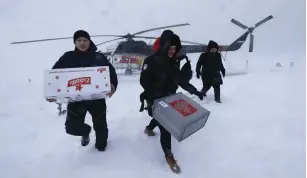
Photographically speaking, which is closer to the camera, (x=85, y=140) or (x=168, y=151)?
(x=168, y=151)

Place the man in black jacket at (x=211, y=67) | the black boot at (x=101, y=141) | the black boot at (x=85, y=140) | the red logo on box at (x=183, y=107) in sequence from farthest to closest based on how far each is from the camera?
the man in black jacket at (x=211, y=67)
the black boot at (x=85, y=140)
the black boot at (x=101, y=141)
the red logo on box at (x=183, y=107)

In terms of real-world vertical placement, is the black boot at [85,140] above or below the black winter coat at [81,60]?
below

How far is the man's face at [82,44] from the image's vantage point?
10.1 ft

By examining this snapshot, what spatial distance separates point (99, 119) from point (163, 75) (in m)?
1.16

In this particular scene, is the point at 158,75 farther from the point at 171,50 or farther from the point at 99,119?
the point at 99,119

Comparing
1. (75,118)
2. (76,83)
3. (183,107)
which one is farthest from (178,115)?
(75,118)

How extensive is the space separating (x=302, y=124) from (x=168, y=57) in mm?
3226

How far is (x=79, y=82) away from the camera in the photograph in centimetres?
280

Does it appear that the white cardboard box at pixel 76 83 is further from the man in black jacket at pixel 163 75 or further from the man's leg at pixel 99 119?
the man in black jacket at pixel 163 75

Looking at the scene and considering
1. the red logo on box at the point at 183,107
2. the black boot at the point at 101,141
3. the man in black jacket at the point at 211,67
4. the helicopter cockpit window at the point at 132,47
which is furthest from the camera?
the helicopter cockpit window at the point at 132,47

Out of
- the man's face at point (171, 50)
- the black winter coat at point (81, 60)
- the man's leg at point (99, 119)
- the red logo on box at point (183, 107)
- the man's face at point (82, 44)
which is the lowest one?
the man's leg at point (99, 119)

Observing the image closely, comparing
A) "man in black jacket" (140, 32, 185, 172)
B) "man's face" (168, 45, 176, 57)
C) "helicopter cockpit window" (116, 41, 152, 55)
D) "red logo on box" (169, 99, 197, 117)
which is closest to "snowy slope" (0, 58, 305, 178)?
"man in black jacket" (140, 32, 185, 172)

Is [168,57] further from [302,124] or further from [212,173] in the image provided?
[302,124]

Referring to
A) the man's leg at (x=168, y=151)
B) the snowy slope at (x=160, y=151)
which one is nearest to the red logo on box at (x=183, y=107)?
the man's leg at (x=168, y=151)
